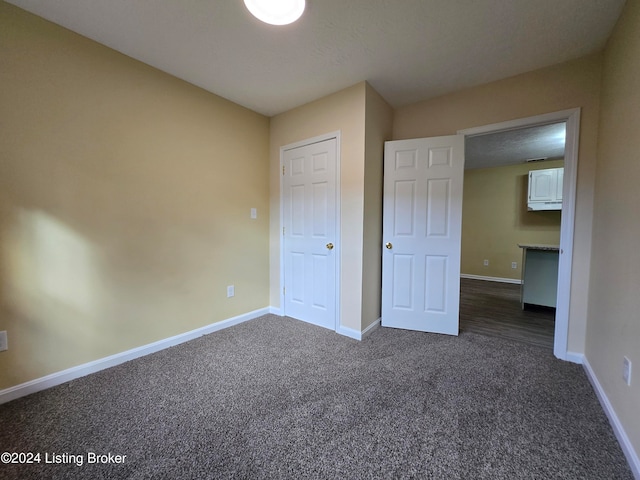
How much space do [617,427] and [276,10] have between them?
2921 mm

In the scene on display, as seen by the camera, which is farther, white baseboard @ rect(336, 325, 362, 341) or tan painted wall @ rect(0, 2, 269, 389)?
white baseboard @ rect(336, 325, 362, 341)

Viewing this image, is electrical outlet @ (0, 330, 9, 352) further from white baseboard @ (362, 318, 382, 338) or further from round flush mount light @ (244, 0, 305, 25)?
white baseboard @ (362, 318, 382, 338)

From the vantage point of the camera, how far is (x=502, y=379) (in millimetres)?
1823

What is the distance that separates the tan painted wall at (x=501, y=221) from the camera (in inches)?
194

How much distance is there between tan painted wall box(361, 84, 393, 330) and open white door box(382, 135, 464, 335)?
0.08 meters

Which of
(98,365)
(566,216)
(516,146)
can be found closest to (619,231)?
(566,216)

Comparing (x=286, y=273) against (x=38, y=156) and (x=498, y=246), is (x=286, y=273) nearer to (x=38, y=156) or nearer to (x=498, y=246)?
(x=38, y=156)

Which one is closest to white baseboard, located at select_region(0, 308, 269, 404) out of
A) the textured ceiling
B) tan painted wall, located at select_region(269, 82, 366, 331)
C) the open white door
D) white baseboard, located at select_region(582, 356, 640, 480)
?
tan painted wall, located at select_region(269, 82, 366, 331)

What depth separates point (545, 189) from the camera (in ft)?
15.1

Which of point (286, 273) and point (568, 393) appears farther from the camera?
point (286, 273)

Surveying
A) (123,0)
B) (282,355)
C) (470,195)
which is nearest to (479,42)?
(123,0)

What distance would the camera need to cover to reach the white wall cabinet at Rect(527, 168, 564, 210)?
4.48 metres

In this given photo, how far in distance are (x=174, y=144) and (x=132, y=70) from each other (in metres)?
0.58

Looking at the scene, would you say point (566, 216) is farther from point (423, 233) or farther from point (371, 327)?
point (371, 327)
